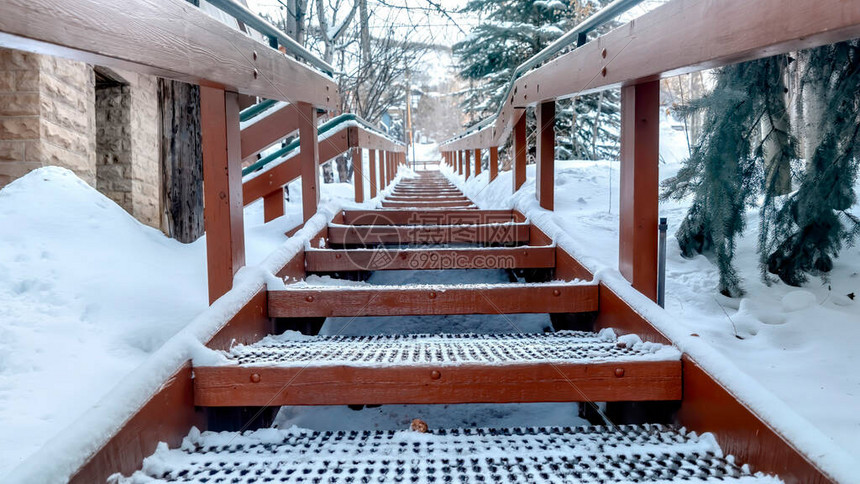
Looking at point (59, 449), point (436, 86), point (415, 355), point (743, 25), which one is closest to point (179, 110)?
point (415, 355)

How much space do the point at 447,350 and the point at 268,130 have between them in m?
2.77

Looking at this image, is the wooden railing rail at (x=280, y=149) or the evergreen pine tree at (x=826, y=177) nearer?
the evergreen pine tree at (x=826, y=177)

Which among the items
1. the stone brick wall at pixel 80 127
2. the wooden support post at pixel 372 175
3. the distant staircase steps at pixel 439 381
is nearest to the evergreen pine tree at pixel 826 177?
the distant staircase steps at pixel 439 381

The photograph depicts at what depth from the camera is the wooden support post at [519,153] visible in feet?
14.1

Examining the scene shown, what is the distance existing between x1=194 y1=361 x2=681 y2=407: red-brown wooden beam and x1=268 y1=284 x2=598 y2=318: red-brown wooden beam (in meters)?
0.66

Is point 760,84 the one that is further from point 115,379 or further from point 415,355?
point 115,379

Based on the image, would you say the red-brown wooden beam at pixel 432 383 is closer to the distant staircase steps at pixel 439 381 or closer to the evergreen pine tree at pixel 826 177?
the distant staircase steps at pixel 439 381

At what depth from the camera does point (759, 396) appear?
1223 millimetres

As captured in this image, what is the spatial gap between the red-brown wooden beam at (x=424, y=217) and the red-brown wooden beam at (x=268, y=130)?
2.45 feet

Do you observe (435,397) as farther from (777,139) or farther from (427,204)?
(427,204)

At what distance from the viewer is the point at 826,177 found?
2496mm

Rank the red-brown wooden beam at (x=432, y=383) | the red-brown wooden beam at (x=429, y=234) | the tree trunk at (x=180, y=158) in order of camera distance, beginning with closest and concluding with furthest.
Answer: the red-brown wooden beam at (x=432, y=383) < the red-brown wooden beam at (x=429, y=234) < the tree trunk at (x=180, y=158)

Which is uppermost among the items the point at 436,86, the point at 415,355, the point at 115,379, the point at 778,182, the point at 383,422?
the point at 436,86

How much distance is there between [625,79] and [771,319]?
140 centimetres
